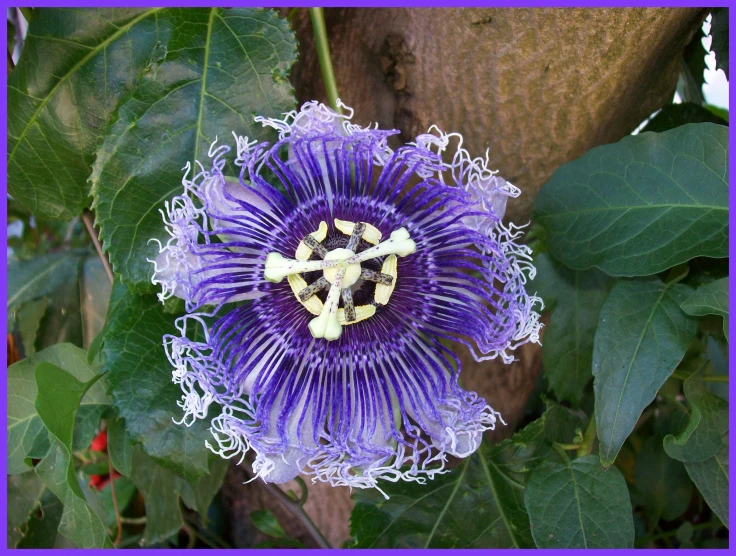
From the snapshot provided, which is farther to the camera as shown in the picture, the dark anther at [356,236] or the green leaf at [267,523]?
the green leaf at [267,523]

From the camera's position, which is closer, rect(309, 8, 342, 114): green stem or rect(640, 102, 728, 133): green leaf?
rect(309, 8, 342, 114): green stem

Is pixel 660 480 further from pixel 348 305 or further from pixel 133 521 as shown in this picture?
pixel 133 521

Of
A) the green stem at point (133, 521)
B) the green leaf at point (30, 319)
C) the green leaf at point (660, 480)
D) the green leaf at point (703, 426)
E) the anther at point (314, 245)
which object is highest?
the anther at point (314, 245)

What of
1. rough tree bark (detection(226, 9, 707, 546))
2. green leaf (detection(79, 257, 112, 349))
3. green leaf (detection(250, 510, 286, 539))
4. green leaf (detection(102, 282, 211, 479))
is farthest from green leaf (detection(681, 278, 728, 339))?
green leaf (detection(79, 257, 112, 349))

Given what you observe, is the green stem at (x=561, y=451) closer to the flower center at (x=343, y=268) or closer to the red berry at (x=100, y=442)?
the flower center at (x=343, y=268)

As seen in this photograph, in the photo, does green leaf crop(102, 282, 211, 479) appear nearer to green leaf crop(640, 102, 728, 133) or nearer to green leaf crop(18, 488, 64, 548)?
green leaf crop(18, 488, 64, 548)

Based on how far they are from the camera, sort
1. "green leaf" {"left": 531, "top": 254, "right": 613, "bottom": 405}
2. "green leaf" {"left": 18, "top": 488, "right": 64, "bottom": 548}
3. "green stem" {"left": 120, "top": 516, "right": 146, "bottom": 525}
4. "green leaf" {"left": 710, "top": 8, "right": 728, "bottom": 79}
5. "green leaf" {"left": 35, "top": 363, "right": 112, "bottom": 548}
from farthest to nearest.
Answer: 1. "green stem" {"left": 120, "top": 516, "right": 146, "bottom": 525}
2. "green leaf" {"left": 18, "top": 488, "right": 64, "bottom": 548}
3. "green leaf" {"left": 531, "top": 254, "right": 613, "bottom": 405}
4. "green leaf" {"left": 710, "top": 8, "right": 728, "bottom": 79}
5. "green leaf" {"left": 35, "top": 363, "right": 112, "bottom": 548}

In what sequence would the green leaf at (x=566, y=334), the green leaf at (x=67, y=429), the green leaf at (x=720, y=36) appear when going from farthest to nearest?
the green leaf at (x=566, y=334)
the green leaf at (x=720, y=36)
the green leaf at (x=67, y=429)

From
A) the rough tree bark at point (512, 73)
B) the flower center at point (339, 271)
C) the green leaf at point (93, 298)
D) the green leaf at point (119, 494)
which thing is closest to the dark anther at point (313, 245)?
the flower center at point (339, 271)

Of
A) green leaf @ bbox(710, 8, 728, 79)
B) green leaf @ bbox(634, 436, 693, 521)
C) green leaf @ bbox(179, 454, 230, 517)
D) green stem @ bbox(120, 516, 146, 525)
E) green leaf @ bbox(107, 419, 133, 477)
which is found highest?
green leaf @ bbox(710, 8, 728, 79)
